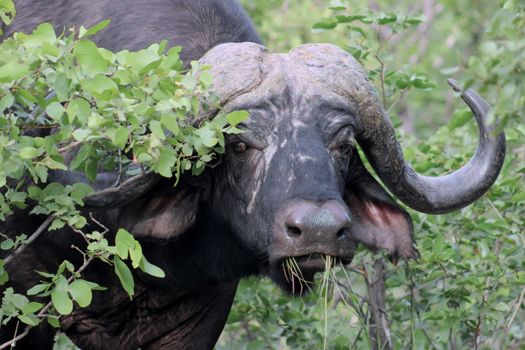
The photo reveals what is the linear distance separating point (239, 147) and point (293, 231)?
54 centimetres

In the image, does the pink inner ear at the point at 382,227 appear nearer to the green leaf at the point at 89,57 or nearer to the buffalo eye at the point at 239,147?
the buffalo eye at the point at 239,147

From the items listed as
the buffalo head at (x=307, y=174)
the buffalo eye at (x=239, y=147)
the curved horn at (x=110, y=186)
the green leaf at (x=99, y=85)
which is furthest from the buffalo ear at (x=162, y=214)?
the green leaf at (x=99, y=85)

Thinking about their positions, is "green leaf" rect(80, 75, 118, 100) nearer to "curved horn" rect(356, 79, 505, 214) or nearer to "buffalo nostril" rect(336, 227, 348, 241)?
"buffalo nostril" rect(336, 227, 348, 241)

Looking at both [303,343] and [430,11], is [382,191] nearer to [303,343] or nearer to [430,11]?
[303,343]

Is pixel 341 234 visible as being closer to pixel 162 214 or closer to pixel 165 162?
pixel 165 162

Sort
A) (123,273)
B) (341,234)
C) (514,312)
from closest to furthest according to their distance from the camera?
1. (123,273)
2. (341,234)
3. (514,312)

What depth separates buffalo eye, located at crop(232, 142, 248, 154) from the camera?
5.04 meters

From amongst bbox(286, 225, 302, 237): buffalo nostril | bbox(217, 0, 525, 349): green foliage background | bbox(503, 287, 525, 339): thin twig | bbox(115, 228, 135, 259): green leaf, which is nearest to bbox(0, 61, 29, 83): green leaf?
bbox(115, 228, 135, 259): green leaf

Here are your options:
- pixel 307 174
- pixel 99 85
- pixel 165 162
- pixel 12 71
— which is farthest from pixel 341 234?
pixel 12 71

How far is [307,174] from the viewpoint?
15.7 feet

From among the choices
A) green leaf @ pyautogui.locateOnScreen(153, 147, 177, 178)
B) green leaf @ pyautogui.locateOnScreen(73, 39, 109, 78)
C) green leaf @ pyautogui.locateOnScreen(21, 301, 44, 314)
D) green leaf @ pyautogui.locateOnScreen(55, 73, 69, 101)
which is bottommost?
green leaf @ pyautogui.locateOnScreen(21, 301, 44, 314)

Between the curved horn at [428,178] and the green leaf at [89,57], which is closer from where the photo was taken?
the green leaf at [89,57]

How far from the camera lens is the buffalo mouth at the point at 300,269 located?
471 cm

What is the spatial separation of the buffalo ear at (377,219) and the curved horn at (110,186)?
0.96 metres
